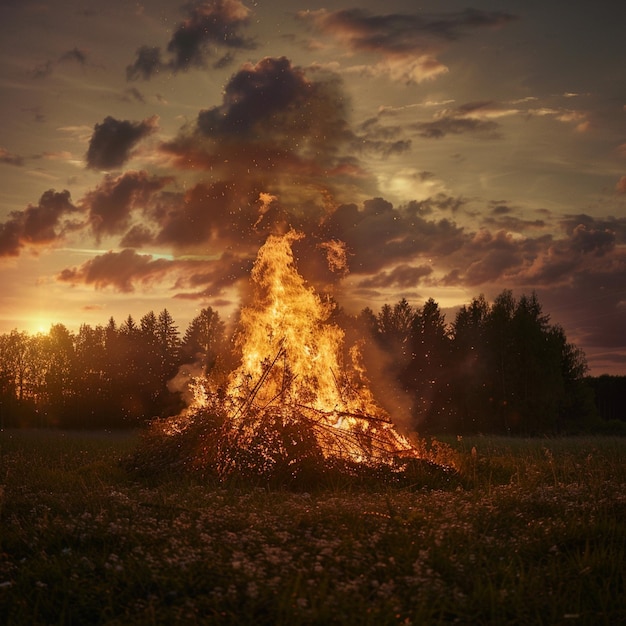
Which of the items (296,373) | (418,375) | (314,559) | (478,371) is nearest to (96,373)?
(418,375)

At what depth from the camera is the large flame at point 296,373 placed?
1359 cm

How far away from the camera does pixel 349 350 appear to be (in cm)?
1495

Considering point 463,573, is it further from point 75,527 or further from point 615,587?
point 75,527

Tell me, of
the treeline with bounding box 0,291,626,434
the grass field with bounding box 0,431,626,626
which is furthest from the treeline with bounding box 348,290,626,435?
the grass field with bounding box 0,431,626,626

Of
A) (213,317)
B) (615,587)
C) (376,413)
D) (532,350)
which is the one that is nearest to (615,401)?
(532,350)

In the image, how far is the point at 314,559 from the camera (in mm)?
6473

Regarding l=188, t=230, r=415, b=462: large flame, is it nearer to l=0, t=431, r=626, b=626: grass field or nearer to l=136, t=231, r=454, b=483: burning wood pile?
l=136, t=231, r=454, b=483: burning wood pile

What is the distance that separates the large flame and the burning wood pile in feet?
0.07

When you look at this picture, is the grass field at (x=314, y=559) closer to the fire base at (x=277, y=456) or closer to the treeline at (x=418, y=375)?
the fire base at (x=277, y=456)

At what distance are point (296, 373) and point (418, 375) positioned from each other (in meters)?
22.1

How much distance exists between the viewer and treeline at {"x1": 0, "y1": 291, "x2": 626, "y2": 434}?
3500cm

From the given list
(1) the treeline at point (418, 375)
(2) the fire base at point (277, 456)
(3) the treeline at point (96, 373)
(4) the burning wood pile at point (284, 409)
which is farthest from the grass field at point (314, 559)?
(3) the treeline at point (96, 373)

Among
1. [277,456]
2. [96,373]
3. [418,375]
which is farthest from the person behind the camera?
[96,373]

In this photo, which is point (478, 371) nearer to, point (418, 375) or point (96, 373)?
point (418, 375)
